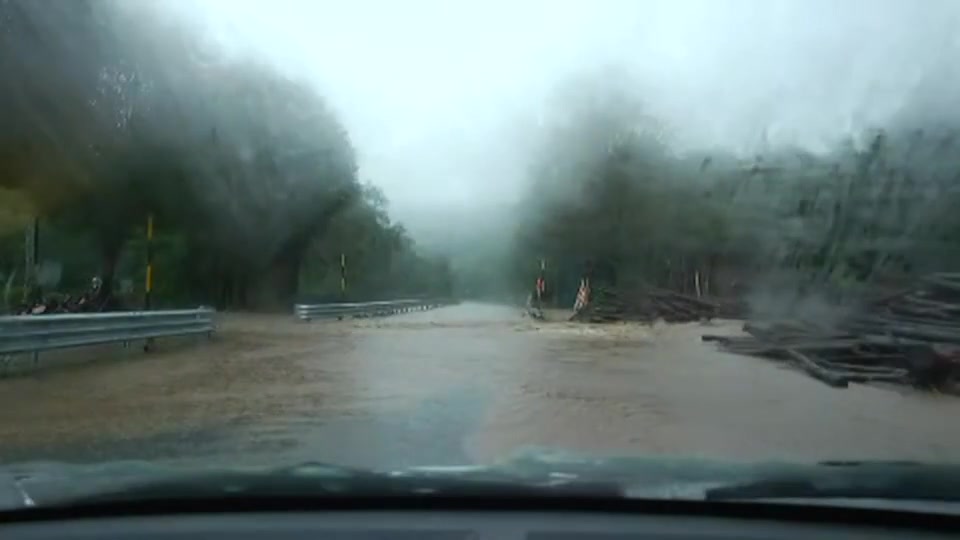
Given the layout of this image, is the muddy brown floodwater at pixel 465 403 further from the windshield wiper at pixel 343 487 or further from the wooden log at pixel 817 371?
the windshield wiper at pixel 343 487

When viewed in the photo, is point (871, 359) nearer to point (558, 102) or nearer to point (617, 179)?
point (617, 179)

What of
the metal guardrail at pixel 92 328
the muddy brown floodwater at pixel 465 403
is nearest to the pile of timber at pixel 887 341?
the muddy brown floodwater at pixel 465 403

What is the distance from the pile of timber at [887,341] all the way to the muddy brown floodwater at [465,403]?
5.7 inches

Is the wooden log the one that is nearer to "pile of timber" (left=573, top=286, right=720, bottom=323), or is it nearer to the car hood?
"pile of timber" (left=573, top=286, right=720, bottom=323)

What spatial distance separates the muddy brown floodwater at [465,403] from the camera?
640 cm

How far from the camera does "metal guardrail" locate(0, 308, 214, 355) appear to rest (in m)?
9.40

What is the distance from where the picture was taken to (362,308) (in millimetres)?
13469

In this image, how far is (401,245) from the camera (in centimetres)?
1024

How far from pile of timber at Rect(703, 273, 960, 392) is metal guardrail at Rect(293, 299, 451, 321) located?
3681 mm

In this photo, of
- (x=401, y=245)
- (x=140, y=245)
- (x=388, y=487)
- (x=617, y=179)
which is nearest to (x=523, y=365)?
(x=401, y=245)

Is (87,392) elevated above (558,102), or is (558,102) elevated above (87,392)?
(558,102)

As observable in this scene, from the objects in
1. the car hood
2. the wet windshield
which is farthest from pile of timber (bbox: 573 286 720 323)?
the car hood

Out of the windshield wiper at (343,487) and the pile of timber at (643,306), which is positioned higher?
the pile of timber at (643,306)

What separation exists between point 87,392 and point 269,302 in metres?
2.08
